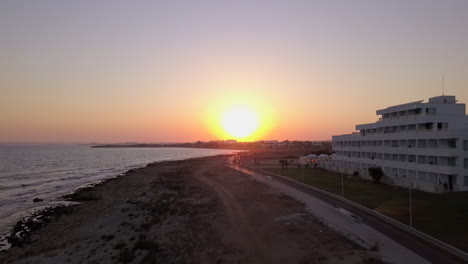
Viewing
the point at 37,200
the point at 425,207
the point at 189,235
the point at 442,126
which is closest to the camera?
the point at 189,235

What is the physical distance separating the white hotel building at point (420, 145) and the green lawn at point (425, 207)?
127 inches

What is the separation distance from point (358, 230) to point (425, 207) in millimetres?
9927

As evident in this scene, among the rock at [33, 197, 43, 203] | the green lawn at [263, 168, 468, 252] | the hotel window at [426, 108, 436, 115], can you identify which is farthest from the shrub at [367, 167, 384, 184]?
the rock at [33, 197, 43, 203]

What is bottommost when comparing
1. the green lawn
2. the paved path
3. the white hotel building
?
the paved path

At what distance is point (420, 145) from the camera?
150 ft

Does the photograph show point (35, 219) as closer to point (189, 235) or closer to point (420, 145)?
point (189, 235)

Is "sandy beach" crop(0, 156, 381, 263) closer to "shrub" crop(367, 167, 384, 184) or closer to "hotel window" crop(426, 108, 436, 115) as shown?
"shrub" crop(367, 167, 384, 184)

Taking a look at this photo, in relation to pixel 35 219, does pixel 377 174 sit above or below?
above

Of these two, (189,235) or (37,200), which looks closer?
(189,235)

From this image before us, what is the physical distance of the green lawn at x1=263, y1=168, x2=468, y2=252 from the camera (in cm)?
2302

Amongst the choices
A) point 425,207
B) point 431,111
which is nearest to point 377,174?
point 431,111

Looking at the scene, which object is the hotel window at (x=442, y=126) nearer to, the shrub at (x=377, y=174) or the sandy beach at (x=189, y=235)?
the shrub at (x=377, y=174)

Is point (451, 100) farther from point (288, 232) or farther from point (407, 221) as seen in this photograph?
point (288, 232)

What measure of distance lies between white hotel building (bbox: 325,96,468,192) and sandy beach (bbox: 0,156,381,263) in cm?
1844
